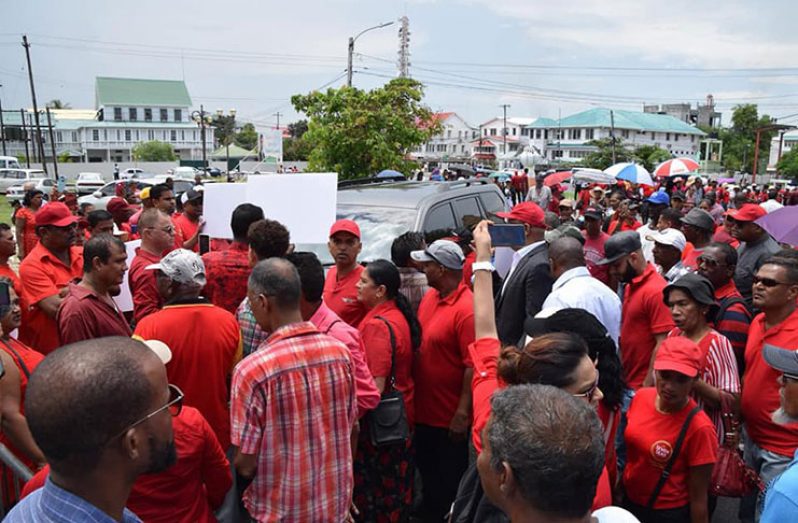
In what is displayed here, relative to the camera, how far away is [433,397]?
401 cm

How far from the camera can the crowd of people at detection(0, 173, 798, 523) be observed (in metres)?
1.62

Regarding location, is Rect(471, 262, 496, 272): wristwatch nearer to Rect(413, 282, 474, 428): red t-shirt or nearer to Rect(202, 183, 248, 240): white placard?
Rect(413, 282, 474, 428): red t-shirt

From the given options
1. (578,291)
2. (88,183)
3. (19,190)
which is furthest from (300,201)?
(88,183)

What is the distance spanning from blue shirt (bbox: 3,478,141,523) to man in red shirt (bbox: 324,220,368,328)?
9.58ft

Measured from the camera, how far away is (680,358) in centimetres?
306

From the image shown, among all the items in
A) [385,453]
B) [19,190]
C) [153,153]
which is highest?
[153,153]

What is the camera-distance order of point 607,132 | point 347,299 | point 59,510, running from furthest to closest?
point 607,132 → point 347,299 → point 59,510

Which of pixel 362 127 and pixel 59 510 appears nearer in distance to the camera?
pixel 59 510

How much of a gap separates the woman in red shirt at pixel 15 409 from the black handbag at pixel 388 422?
165 centimetres

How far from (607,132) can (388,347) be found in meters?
102

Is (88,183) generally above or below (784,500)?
below

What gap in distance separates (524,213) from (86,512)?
482 centimetres

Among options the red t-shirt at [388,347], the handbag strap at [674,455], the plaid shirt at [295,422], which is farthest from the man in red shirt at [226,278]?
the handbag strap at [674,455]

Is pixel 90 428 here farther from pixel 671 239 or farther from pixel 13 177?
pixel 13 177
